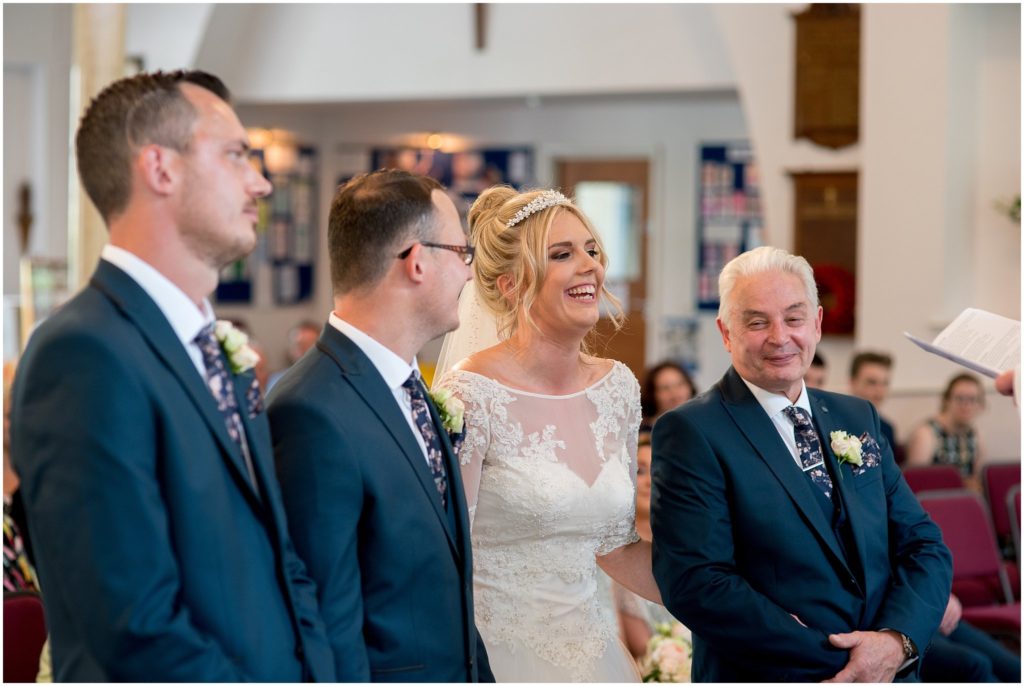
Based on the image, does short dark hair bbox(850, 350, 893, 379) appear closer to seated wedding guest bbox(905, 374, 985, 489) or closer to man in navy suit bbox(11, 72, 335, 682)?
seated wedding guest bbox(905, 374, 985, 489)

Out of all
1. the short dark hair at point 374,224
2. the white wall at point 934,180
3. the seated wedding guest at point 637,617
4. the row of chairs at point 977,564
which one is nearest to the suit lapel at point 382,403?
the short dark hair at point 374,224

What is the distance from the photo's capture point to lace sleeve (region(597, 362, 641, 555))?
278 centimetres

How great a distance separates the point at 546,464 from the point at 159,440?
3.92 feet

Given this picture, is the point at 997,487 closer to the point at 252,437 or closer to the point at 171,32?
the point at 252,437

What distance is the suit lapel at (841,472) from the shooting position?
8.04 ft

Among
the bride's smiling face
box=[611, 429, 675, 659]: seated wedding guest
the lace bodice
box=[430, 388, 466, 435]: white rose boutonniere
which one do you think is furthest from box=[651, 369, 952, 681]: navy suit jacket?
box=[611, 429, 675, 659]: seated wedding guest

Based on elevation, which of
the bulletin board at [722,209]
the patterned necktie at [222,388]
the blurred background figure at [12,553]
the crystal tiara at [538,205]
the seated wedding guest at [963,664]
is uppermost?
the bulletin board at [722,209]

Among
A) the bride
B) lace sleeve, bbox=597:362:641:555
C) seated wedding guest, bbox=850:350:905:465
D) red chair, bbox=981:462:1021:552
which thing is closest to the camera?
the bride

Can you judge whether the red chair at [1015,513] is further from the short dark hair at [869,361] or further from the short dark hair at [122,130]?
the short dark hair at [122,130]

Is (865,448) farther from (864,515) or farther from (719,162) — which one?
(719,162)

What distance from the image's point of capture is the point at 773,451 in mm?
2488

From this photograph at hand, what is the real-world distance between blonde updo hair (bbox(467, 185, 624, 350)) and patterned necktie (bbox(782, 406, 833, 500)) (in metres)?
0.43

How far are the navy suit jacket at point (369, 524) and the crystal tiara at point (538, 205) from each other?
0.82 meters

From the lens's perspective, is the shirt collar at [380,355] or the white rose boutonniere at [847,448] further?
the white rose boutonniere at [847,448]
